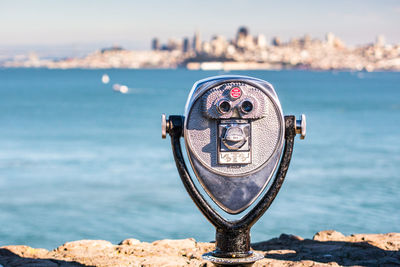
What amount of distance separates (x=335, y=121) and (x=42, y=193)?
21.8 m

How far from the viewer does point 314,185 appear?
12.6 meters

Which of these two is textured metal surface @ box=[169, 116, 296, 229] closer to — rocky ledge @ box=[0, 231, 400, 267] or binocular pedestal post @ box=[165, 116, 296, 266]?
binocular pedestal post @ box=[165, 116, 296, 266]

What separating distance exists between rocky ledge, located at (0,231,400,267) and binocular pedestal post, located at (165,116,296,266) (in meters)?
1.07

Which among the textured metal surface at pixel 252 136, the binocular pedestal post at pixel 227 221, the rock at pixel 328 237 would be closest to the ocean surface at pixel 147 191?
the rock at pixel 328 237

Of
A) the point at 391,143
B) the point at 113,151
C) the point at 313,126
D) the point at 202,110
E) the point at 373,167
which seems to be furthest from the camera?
the point at 313,126

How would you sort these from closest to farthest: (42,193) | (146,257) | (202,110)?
(202,110)
(146,257)
(42,193)

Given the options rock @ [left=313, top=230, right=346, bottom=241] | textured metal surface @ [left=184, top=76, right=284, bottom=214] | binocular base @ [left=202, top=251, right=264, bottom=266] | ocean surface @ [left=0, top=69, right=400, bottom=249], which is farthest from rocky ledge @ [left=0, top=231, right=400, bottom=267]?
ocean surface @ [left=0, top=69, right=400, bottom=249]

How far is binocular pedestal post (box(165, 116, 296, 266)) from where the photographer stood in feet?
12.3

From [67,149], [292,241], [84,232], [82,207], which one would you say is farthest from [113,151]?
[292,241]

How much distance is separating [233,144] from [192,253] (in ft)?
5.72

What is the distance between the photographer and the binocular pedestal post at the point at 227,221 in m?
3.74

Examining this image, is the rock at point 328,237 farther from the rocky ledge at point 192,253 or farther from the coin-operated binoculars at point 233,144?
the coin-operated binoculars at point 233,144

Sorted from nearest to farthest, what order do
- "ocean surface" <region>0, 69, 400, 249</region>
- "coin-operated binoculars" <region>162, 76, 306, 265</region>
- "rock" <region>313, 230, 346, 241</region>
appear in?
1. "coin-operated binoculars" <region>162, 76, 306, 265</region>
2. "rock" <region>313, 230, 346, 241</region>
3. "ocean surface" <region>0, 69, 400, 249</region>

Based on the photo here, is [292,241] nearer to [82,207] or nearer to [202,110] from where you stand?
[202,110]
